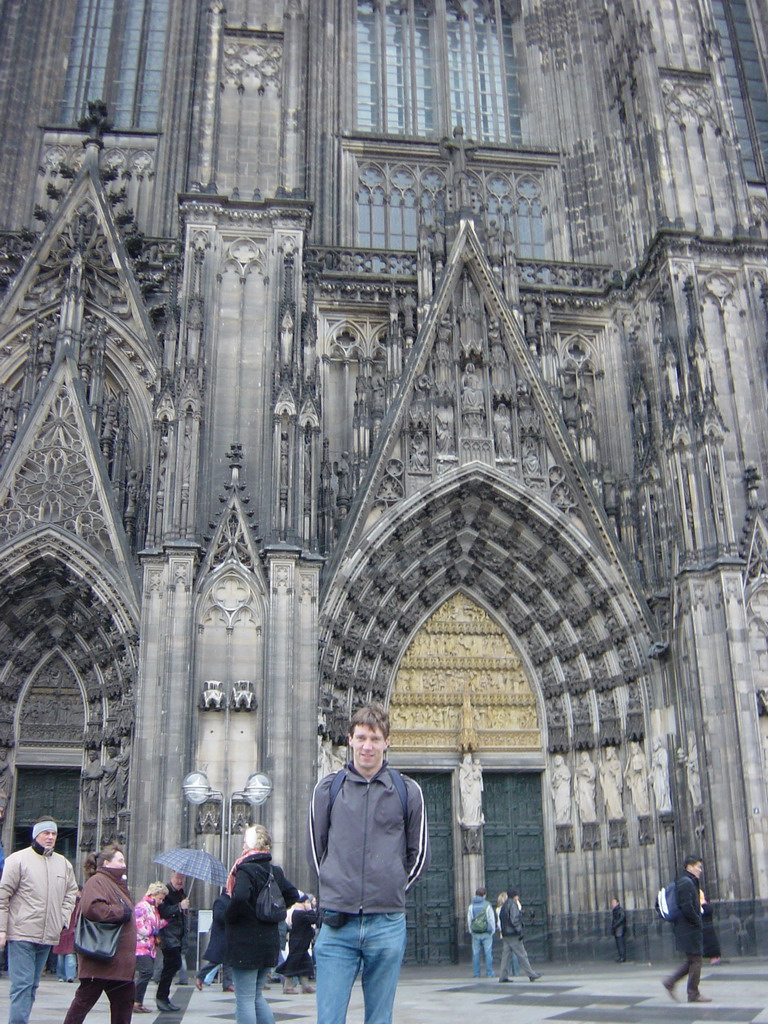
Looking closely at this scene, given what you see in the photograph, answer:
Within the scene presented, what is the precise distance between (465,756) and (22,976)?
1337 centimetres

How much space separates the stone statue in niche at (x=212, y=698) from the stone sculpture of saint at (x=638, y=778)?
735cm

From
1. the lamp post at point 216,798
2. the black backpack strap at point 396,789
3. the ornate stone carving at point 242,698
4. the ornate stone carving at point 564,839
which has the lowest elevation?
the black backpack strap at point 396,789

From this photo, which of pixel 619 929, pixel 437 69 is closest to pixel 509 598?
pixel 619 929

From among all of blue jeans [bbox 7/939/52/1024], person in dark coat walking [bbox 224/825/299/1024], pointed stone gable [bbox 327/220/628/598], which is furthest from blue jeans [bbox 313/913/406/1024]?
pointed stone gable [bbox 327/220/628/598]

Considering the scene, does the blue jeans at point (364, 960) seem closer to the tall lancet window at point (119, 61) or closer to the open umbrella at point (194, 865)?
the open umbrella at point (194, 865)

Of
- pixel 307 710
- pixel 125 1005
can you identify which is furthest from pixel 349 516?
pixel 125 1005

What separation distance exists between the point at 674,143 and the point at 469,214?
4.29 m

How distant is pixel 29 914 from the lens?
658 centimetres

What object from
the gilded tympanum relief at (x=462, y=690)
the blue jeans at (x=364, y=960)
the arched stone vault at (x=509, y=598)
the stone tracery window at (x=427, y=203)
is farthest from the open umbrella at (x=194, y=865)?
the stone tracery window at (x=427, y=203)

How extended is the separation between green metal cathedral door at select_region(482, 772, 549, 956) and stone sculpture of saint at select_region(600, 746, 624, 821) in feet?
4.46

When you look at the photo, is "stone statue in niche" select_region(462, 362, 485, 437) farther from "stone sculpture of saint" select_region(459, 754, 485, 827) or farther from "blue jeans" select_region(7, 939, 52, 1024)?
"blue jeans" select_region(7, 939, 52, 1024)

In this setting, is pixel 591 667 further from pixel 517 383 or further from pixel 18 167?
pixel 18 167

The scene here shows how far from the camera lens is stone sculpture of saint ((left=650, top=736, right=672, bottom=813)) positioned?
17.4 m

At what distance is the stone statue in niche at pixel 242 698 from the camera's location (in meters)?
15.8
